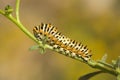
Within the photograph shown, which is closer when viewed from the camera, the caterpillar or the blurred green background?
the caterpillar

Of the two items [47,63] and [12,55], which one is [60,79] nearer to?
[47,63]

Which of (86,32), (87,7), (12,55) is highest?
(87,7)

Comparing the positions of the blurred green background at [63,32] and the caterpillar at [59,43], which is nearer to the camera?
the caterpillar at [59,43]

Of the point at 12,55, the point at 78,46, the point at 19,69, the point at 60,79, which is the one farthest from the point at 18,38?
the point at 78,46

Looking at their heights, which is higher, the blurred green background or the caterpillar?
the blurred green background
